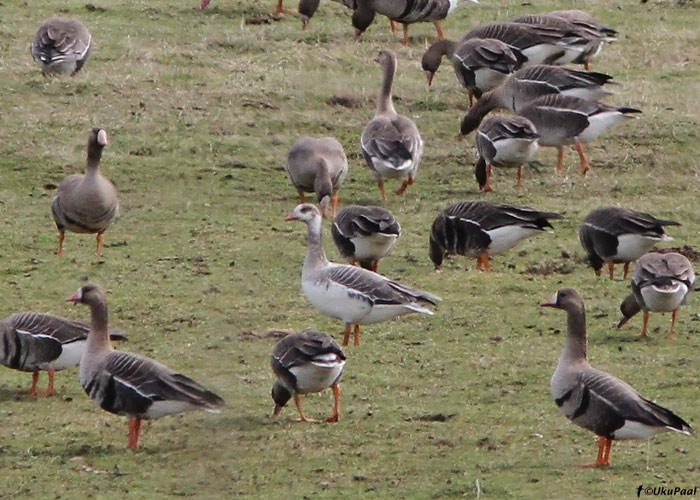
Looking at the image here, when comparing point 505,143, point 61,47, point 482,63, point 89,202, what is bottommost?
point 89,202

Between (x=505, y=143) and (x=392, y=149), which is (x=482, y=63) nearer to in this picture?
(x=505, y=143)

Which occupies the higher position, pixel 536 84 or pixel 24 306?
pixel 536 84

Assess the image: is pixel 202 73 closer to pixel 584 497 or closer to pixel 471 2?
pixel 471 2

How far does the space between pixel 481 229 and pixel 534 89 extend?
191 inches

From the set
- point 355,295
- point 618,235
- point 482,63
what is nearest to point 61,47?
point 482,63

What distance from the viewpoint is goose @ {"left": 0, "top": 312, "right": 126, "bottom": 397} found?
1245cm

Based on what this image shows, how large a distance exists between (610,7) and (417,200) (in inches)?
332

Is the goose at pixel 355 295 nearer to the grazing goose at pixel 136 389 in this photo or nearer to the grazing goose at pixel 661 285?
the grazing goose at pixel 661 285

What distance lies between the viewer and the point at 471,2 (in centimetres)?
2533

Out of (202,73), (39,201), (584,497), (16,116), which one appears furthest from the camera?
(202,73)

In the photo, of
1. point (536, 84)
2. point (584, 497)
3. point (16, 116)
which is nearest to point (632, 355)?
point (584, 497)

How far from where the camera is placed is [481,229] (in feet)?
50.9

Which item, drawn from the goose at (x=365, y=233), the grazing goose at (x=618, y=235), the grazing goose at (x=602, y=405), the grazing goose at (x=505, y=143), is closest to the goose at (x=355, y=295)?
the goose at (x=365, y=233)

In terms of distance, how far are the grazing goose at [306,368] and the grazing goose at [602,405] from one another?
1598 mm
